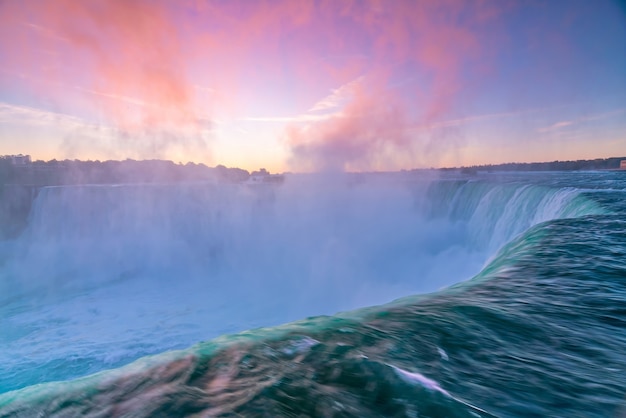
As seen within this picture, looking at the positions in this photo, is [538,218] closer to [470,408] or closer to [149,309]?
[470,408]

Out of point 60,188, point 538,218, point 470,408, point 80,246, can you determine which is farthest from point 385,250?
point 60,188

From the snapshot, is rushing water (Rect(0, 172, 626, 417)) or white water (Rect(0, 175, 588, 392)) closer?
rushing water (Rect(0, 172, 626, 417))

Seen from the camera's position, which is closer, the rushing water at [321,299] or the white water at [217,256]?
the rushing water at [321,299]

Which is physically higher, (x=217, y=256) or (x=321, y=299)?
(x=217, y=256)

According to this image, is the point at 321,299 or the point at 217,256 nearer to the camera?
the point at 321,299
